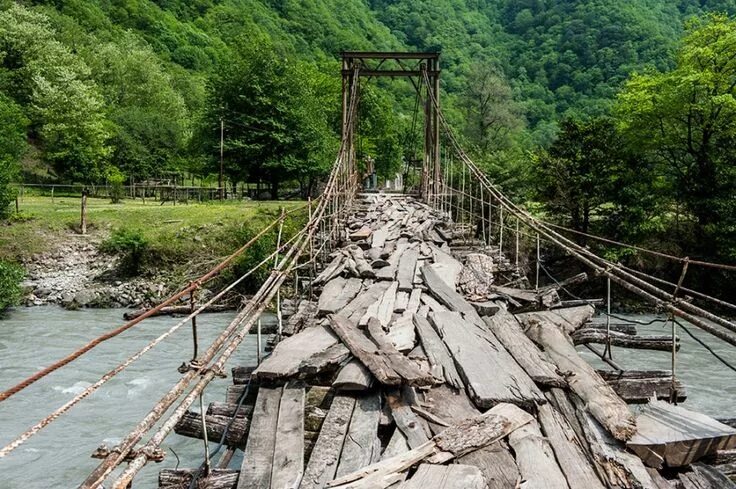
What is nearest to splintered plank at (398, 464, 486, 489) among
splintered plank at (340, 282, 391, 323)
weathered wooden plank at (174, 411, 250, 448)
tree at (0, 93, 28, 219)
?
weathered wooden plank at (174, 411, 250, 448)

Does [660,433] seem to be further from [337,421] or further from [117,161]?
[117,161]

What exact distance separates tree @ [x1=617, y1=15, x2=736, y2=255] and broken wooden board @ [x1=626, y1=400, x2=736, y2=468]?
60.7 feet

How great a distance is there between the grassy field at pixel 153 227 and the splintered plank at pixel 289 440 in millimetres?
15271

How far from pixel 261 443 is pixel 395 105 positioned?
61.9 m

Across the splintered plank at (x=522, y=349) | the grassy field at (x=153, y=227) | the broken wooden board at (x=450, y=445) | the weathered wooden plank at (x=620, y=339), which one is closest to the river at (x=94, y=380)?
the grassy field at (x=153, y=227)

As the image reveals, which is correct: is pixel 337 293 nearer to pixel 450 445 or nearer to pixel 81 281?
pixel 450 445

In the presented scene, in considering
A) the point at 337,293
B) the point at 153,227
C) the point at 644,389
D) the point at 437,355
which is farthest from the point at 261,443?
the point at 153,227

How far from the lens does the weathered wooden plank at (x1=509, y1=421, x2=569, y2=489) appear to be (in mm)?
2361

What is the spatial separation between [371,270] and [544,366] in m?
3.35

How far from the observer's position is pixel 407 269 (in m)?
6.82

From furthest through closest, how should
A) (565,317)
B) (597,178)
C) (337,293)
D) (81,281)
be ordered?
(597,178), (81,281), (337,293), (565,317)

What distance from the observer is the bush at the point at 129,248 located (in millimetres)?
17406

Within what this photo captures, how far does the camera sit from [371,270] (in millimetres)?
6676

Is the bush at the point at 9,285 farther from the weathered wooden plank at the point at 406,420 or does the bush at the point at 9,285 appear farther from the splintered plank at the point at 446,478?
the splintered plank at the point at 446,478
